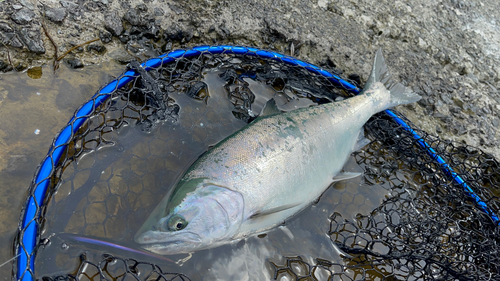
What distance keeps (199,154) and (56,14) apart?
6.82ft

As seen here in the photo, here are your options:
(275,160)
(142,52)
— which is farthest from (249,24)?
(275,160)

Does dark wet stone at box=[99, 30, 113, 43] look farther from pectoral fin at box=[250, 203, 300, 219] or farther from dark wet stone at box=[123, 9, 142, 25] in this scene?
pectoral fin at box=[250, 203, 300, 219]

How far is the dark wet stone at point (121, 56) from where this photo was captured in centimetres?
304

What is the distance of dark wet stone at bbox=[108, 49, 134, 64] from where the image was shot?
120 inches

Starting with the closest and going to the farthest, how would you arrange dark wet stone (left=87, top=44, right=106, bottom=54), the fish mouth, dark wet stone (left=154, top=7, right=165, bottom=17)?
1. the fish mouth
2. dark wet stone (left=87, top=44, right=106, bottom=54)
3. dark wet stone (left=154, top=7, right=165, bottom=17)

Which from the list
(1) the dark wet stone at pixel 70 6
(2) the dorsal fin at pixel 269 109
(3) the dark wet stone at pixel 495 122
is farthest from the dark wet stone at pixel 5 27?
(3) the dark wet stone at pixel 495 122

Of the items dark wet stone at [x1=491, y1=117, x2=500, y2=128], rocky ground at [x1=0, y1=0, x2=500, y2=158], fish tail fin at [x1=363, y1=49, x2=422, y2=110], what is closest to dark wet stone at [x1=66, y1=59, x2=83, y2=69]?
rocky ground at [x1=0, y1=0, x2=500, y2=158]

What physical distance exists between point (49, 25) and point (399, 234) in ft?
13.1

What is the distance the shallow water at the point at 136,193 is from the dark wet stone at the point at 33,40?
0.93 feet

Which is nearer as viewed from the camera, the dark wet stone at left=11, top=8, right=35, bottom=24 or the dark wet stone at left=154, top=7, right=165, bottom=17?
the dark wet stone at left=11, top=8, right=35, bottom=24

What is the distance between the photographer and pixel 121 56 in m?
3.06

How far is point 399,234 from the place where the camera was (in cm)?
270

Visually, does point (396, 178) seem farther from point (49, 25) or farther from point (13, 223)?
point (49, 25)

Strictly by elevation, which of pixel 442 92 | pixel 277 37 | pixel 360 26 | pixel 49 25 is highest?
pixel 360 26
